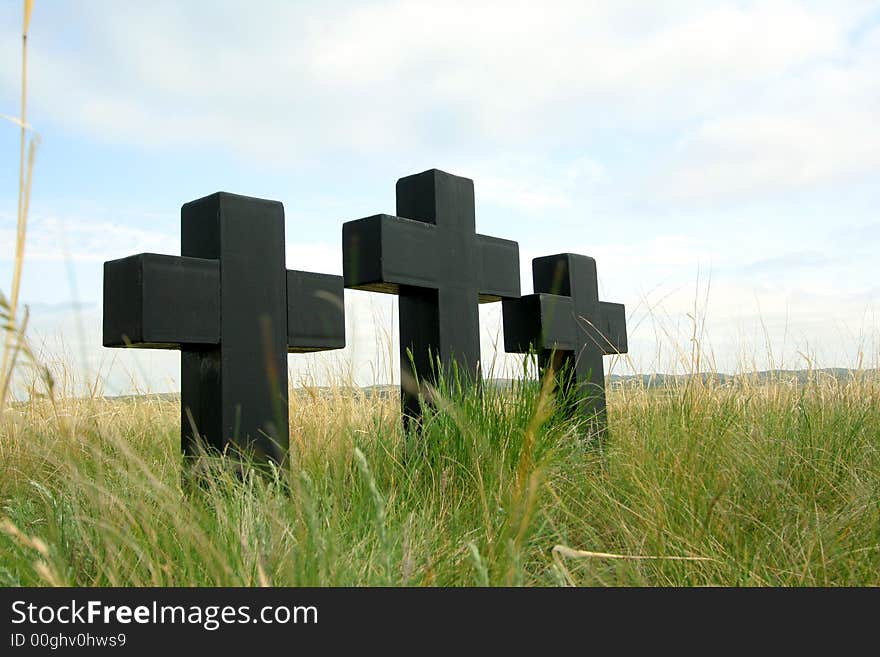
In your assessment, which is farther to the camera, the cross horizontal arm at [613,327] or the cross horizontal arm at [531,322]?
the cross horizontal arm at [613,327]

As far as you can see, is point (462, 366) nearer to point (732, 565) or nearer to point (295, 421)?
point (295, 421)

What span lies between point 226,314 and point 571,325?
1992 mm

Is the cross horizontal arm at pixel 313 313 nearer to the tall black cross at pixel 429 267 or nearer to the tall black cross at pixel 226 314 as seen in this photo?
the tall black cross at pixel 226 314

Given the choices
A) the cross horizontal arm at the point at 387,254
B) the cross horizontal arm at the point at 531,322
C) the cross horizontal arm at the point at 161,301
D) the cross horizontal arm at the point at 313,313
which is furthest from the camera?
the cross horizontal arm at the point at 531,322

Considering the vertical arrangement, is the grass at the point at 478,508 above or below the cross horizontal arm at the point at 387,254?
below

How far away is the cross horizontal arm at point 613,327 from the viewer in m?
4.34

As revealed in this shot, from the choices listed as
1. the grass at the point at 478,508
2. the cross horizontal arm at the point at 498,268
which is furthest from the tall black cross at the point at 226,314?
the cross horizontal arm at the point at 498,268

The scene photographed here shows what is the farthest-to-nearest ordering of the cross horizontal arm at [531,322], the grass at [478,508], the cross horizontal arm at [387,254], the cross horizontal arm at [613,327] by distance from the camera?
the cross horizontal arm at [613,327], the cross horizontal arm at [531,322], the cross horizontal arm at [387,254], the grass at [478,508]

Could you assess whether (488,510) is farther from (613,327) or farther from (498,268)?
(613,327)

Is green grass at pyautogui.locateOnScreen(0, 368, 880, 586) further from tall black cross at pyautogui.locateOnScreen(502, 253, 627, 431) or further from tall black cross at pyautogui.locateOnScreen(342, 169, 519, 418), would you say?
tall black cross at pyautogui.locateOnScreen(502, 253, 627, 431)

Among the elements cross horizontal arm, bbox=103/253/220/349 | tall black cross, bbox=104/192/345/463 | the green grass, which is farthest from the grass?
cross horizontal arm, bbox=103/253/220/349

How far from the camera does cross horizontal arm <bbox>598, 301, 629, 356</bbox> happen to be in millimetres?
4336

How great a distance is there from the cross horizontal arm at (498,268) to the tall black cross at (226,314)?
0.93 metres
